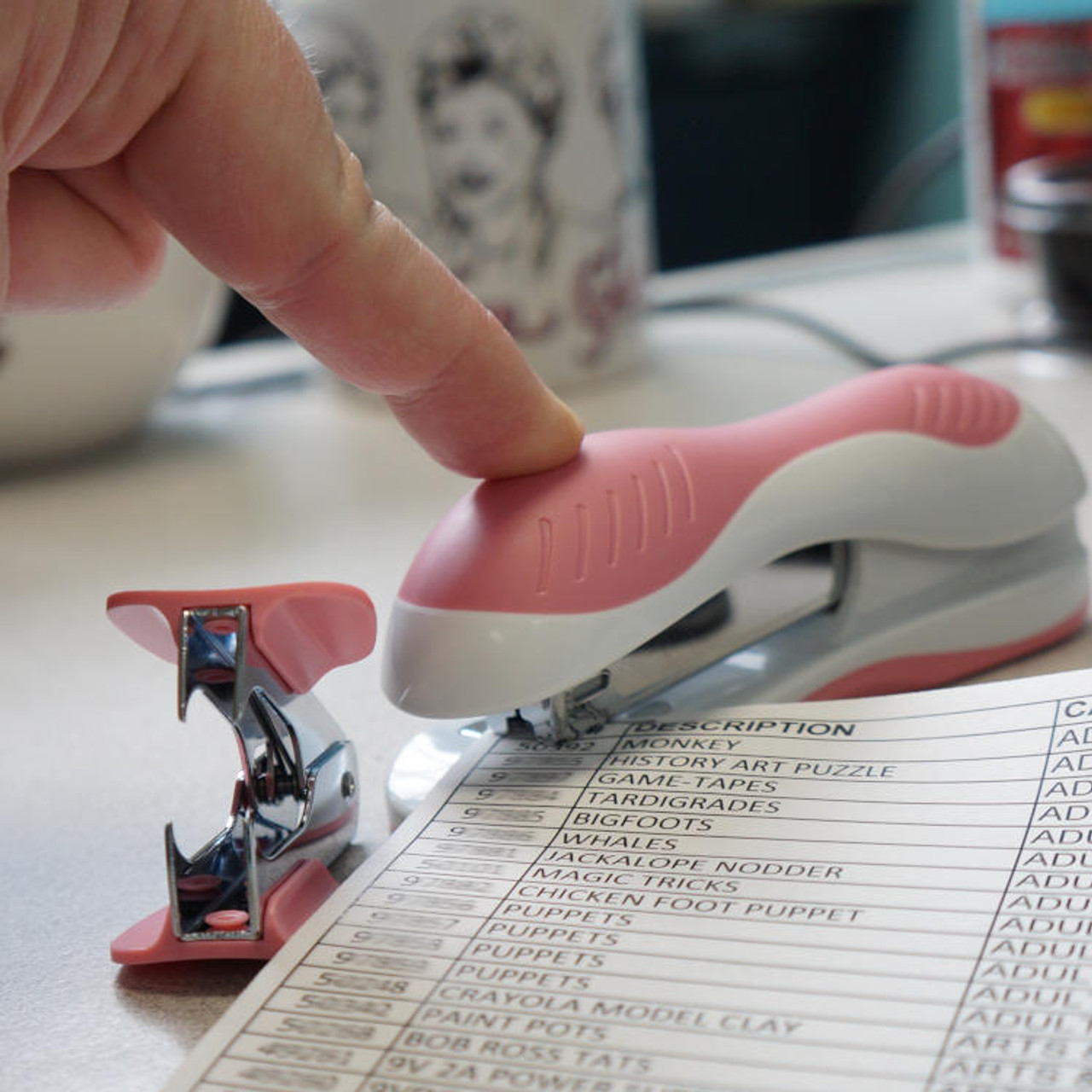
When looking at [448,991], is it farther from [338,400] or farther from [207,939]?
[338,400]

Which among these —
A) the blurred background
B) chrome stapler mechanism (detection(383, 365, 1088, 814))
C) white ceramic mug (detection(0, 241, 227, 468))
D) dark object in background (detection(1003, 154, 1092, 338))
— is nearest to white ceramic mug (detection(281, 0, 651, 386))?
white ceramic mug (detection(0, 241, 227, 468))

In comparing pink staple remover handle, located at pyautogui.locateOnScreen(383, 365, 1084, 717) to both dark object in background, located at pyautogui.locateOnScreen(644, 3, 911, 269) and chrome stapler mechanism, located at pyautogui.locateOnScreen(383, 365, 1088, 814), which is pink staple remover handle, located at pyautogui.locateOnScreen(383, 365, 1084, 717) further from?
dark object in background, located at pyautogui.locateOnScreen(644, 3, 911, 269)

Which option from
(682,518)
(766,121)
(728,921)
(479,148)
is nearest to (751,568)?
(682,518)

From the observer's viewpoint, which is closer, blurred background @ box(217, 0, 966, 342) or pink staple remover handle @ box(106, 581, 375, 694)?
pink staple remover handle @ box(106, 581, 375, 694)

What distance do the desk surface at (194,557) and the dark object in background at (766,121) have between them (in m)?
1.05

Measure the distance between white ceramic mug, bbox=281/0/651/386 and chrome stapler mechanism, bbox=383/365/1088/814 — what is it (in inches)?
14.3

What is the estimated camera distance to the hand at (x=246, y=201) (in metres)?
0.33

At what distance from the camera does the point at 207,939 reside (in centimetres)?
32

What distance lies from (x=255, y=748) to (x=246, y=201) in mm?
123

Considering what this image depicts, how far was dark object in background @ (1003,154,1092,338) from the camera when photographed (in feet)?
2.59

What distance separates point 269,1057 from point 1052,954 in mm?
141

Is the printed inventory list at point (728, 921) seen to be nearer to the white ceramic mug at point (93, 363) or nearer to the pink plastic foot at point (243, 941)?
the pink plastic foot at point (243, 941)

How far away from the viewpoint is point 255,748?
34cm

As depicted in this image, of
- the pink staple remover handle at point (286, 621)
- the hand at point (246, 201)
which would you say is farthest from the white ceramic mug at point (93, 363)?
the pink staple remover handle at point (286, 621)
